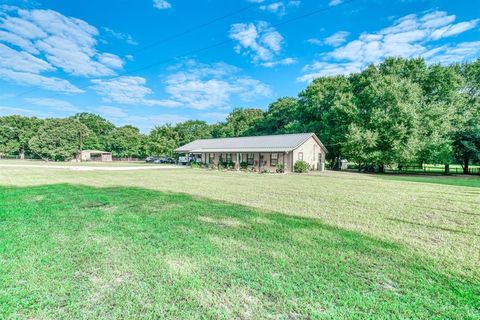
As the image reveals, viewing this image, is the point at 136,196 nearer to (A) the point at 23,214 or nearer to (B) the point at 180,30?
(A) the point at 23,214

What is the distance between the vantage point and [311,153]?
27.4 m

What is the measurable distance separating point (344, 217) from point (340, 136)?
24.8m

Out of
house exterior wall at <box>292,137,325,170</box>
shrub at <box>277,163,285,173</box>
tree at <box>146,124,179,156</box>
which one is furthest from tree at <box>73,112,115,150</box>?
house exterior wall at <box>292,137,325,170</box>

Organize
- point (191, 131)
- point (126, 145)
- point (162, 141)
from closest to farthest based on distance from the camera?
point (162, 141)
point (126, 145)
point (191, 131)

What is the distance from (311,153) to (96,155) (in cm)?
5483

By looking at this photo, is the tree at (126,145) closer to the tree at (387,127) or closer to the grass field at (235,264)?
the tree at (387,127)

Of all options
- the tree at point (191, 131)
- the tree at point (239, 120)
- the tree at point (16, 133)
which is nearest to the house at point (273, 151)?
the tree at point (239, 120)

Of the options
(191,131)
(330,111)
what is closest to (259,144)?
(330,111)

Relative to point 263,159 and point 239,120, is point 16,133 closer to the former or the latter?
point 239,120

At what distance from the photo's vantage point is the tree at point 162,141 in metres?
53.1

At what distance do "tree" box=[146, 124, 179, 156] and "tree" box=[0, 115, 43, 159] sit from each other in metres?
28.7

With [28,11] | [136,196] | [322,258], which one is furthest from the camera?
[28,11]

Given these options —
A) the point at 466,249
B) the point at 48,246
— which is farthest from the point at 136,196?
the point at 466,249

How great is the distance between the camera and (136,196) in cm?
898
